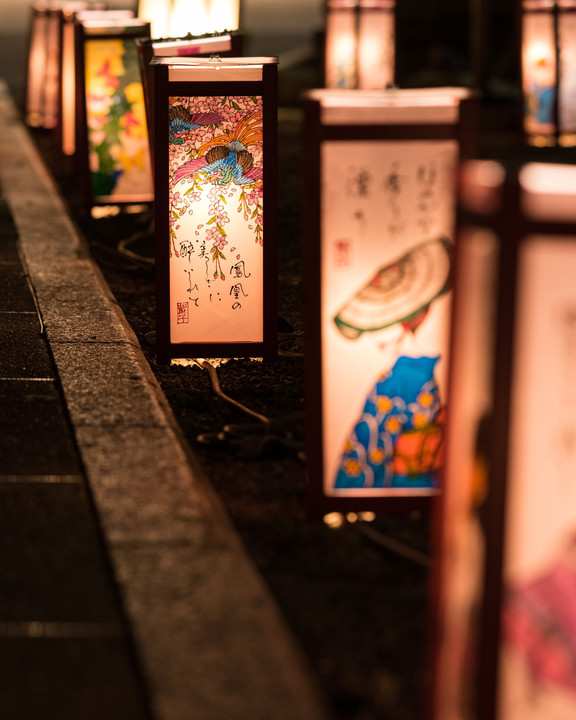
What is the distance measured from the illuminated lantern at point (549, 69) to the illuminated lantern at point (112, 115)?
18.5 feet

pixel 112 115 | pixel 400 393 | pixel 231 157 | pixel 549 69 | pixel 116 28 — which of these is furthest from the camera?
pixel 549 69

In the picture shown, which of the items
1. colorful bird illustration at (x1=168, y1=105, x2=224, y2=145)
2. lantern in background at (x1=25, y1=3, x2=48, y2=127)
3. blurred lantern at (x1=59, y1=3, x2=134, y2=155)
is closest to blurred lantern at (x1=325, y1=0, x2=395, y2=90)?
blurred lantern at (x1=59, y1=3, x2=134, y2=155)

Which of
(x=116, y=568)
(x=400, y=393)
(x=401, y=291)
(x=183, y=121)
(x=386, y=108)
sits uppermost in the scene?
(x=386, y=108)

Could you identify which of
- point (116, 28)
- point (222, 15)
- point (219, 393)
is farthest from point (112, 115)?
point (219, 393)

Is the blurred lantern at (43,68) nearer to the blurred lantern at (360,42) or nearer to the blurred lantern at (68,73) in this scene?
the blurred lantern at (68,73)

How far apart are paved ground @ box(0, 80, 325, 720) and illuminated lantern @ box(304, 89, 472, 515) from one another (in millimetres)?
558

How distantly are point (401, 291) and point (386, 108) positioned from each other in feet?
2.07

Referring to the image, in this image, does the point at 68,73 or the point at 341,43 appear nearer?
the point at 68,73

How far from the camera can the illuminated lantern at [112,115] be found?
10008 mm

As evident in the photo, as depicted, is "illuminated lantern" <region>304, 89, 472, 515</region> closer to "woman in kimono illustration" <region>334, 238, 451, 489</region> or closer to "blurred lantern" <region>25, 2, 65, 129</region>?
"woman in kimono illustration" <region>334, 238, 451, 489</region>

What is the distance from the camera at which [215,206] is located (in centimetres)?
627

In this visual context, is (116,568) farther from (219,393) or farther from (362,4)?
(362,4)

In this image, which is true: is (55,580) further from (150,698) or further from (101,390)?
(101,390)

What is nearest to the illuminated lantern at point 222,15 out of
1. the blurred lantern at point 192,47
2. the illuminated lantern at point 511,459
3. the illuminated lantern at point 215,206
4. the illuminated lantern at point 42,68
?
the blurred lantern at point 192,47
